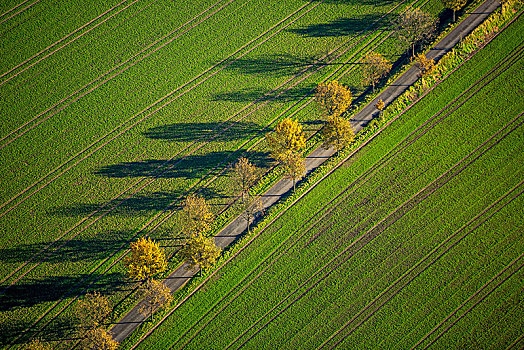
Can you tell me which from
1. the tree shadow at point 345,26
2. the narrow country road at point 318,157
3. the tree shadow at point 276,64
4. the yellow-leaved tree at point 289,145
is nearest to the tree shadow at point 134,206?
the narrow country road at point 318,157

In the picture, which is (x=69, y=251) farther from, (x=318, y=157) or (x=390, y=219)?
(x=390, y=219)

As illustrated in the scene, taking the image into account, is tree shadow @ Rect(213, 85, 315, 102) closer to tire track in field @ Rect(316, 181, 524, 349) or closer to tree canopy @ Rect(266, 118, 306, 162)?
tree canopy @ Rect(266, 118, 306, 162)

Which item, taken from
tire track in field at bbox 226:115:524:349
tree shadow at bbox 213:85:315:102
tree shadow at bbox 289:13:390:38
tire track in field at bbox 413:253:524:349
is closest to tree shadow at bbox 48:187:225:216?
tree shadow at bbox 213:85:315:102

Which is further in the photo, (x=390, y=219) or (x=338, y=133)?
(x=338, y=133)

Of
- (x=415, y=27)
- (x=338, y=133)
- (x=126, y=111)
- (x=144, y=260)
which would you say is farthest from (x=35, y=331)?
(x=415, y=27)

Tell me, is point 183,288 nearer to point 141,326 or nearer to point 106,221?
point 141,326

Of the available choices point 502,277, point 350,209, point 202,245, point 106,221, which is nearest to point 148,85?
point 106,221
